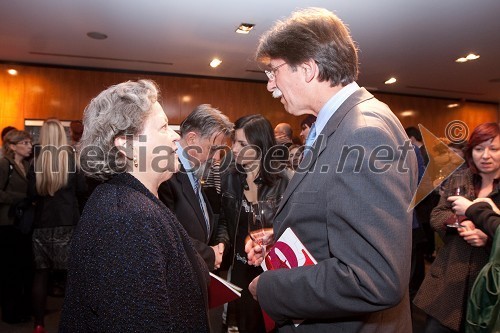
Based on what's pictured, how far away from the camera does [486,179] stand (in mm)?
2199

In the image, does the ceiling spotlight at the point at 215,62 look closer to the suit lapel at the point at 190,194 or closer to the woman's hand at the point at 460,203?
the suit lapel at the point at 190,194

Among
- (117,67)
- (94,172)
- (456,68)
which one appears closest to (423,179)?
(94,172)

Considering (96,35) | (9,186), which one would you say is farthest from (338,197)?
(96,35)

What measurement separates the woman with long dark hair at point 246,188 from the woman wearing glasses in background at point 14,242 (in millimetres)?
2250

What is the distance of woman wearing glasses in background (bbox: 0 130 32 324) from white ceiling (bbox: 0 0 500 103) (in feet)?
5.48

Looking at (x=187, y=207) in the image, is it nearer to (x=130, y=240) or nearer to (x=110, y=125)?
(x=110, y=125)

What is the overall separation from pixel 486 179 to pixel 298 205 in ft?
5.56

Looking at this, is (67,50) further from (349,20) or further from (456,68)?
(456,68)

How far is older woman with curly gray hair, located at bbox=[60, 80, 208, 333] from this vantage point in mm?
1003

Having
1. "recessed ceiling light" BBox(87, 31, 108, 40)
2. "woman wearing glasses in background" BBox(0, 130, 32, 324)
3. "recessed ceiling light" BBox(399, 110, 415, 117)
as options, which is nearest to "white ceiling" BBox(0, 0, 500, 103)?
"recessed ceiling light" BBox(87, 31, 108, 40)

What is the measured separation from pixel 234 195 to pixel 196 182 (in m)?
0.53

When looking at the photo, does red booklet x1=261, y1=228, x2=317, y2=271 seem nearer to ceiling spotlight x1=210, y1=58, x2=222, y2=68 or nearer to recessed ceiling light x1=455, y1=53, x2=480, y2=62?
ceiling spotlight x1=210, y1=58, x2=222, y2=68

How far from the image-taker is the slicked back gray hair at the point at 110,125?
1238 millimetres

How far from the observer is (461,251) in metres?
2.09
